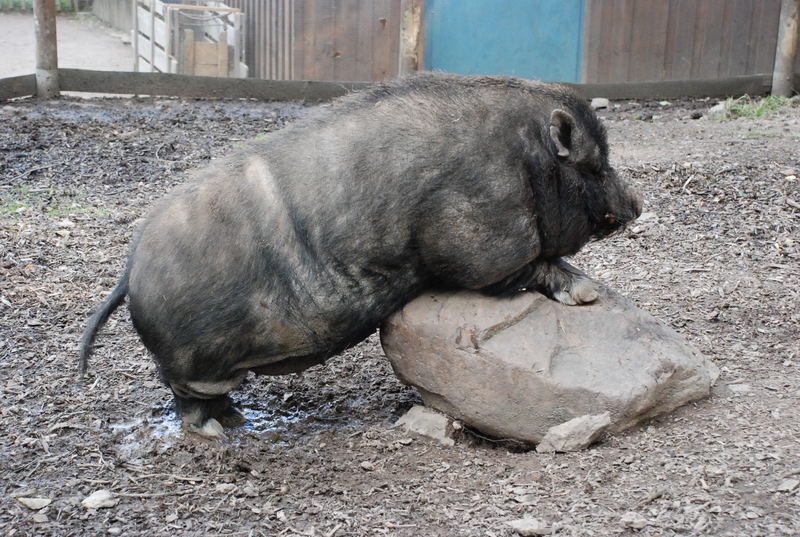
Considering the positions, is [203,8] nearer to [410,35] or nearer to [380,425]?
[410,35]

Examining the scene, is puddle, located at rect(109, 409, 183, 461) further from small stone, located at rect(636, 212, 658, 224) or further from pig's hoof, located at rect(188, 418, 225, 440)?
small stone, located at rect(636, 212, 658, 224)

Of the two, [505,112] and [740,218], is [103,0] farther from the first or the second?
[505,112]

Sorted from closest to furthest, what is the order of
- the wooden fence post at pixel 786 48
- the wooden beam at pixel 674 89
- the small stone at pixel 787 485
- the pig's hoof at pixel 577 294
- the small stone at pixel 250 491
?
1. the small stone at pixel 787 485
2. the small stone at pixel 250 491
3. the pig's hoof at pixel 577 294
4. the wooden fence post at pixel 786 48
5. the wooden beam at pixel 674 89

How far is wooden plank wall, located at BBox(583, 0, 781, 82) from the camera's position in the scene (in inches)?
555

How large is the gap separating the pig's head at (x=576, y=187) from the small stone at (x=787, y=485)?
1.54 meters

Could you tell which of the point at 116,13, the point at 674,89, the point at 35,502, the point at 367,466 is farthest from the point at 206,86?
the point at 116,13

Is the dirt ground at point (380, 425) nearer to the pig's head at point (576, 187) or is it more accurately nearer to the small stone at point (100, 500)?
the small stone at point (100, 500)

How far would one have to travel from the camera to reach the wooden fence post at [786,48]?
11.8 meters

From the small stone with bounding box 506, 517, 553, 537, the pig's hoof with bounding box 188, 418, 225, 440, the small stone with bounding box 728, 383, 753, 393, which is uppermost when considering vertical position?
the small stone with bounding box 728, 383, 753, 393

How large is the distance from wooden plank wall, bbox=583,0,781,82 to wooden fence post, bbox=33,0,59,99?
780 cm

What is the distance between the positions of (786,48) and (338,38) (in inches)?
267

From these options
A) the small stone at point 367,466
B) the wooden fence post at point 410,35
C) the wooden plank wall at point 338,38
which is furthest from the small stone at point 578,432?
the wooden plank wall at point 338,38

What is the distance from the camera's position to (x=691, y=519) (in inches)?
147

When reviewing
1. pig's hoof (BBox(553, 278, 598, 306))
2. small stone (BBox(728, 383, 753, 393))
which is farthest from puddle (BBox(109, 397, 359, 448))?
small stone (BBox(728, 383, 753, 393))
